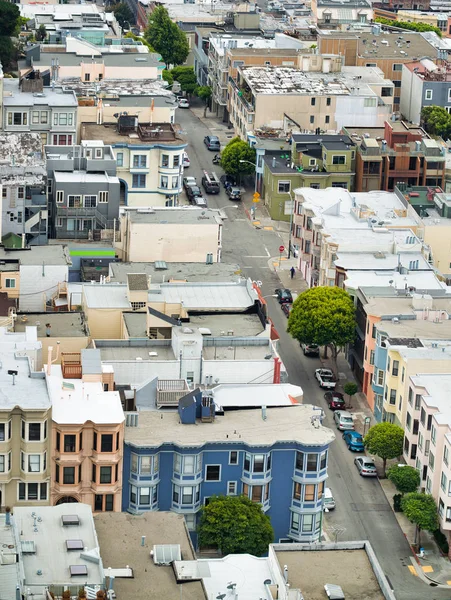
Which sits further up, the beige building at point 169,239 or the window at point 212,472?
the beige building at point 169,239

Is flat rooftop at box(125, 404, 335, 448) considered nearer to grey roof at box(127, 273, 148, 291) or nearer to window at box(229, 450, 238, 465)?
window at box(229, 450, 238, 465)

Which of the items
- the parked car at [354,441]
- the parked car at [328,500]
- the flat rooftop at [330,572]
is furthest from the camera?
the parked car at [354,441]

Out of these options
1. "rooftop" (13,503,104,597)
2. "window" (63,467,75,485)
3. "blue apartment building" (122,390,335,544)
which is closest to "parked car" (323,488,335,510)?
"blue apartment building" (122,390,335,544)

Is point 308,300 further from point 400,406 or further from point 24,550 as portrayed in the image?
point 24,550

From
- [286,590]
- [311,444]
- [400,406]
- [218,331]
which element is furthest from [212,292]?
[286,590]

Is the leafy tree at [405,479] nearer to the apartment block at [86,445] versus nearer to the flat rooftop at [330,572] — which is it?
the apartment block at [86,445]

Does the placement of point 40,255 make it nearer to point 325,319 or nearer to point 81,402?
point 325,319

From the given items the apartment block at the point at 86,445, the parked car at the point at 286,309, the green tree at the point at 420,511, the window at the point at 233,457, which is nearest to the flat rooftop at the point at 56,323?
the apartment block at the point at 86,445
